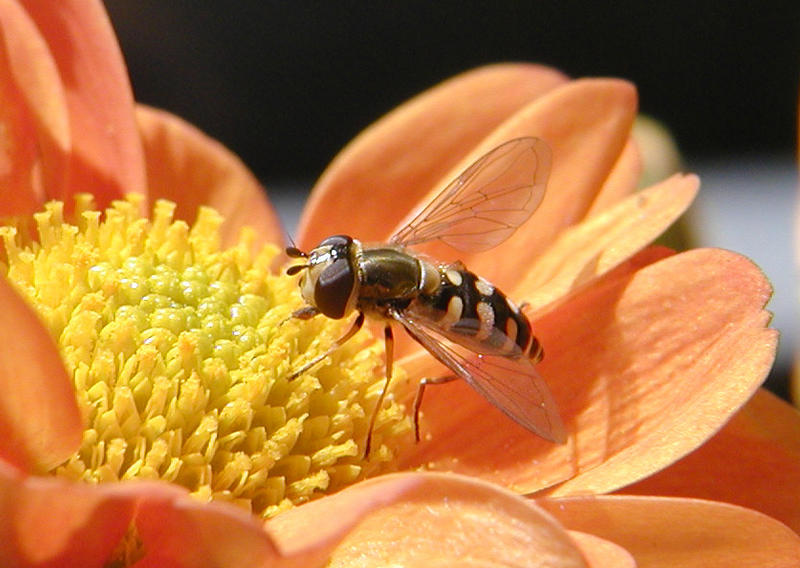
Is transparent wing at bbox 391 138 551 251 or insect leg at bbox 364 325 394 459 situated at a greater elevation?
transparent wing at bbox 391 138 551 251

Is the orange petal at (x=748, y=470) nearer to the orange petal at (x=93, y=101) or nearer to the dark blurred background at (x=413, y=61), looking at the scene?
the orange petal at (x=93, y=101)

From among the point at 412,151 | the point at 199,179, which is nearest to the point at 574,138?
the point at 412,151

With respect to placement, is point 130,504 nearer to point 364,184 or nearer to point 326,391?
point 326,391

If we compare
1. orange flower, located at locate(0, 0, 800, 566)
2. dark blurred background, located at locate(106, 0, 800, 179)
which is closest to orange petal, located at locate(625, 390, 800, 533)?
orange flower, located at locate(0, 0, 800, 566)

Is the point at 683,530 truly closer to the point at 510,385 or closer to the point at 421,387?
the point at 510,385

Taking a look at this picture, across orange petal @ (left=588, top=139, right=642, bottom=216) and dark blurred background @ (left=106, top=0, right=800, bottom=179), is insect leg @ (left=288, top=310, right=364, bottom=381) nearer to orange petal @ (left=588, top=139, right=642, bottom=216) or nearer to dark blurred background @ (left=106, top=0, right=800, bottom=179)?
orange petal @ (left=588, top=139, right=642, bottom=216)

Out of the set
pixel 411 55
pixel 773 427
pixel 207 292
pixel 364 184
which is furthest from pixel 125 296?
pixel 411 55

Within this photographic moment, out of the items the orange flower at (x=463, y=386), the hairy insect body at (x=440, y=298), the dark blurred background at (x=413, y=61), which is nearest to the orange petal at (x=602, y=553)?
the orange flower at (x=463, y=386)
